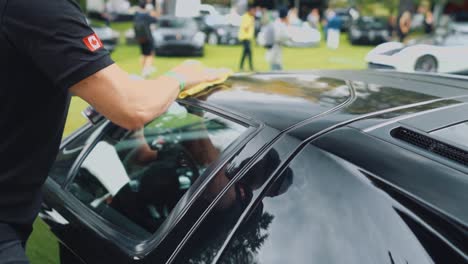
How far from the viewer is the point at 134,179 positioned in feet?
7.03

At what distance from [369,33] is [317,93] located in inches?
832

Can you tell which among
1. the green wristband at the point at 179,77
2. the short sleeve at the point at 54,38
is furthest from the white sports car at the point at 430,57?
the short sleeve at the point at 54,38

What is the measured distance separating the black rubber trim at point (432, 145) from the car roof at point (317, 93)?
158mm

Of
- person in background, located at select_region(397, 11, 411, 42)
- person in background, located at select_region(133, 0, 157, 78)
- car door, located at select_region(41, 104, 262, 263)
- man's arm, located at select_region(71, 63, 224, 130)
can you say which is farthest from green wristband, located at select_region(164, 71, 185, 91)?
person in background, located at select_region(397, 11, 411, 42)

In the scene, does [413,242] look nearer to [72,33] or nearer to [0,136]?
[72,33]

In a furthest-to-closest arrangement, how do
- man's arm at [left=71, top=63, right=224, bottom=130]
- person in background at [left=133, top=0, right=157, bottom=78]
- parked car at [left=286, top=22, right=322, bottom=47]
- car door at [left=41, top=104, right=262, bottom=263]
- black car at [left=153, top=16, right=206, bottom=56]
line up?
1. parked car at [left=286, top=22, right=322, bottom=47]
2. black car at [left=153, top=16, right=206, bottom=56]
3. person in background at [left=133, top=0, right=157, bottom=78]
4. car door at [left=41, top=104, right=262, bottom=263]
5. man's arm at [left=71, top=63, right=224, bottom=130]

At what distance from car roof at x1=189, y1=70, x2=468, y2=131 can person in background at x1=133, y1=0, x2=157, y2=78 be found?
9.17 m

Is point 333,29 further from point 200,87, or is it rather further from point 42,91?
point 42,91

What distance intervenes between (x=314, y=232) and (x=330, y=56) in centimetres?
1632

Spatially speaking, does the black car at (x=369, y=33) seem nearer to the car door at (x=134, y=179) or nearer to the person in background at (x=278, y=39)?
the person in background at (x=278, y=39)

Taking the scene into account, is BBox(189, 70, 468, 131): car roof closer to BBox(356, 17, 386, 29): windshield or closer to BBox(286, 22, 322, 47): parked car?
BBox(286, 22, 322, 47): parked car

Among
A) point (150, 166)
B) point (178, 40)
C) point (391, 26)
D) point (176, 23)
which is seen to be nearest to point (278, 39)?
point (178, 40)

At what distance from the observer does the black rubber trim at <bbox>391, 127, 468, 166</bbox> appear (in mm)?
1293

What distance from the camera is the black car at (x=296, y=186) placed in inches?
45.1
